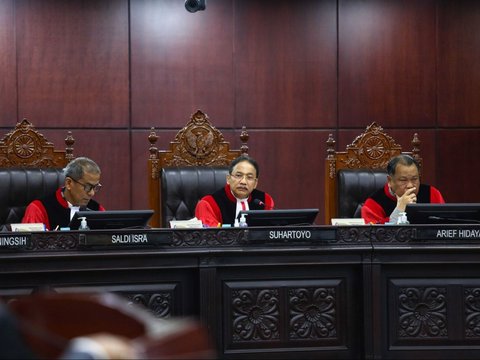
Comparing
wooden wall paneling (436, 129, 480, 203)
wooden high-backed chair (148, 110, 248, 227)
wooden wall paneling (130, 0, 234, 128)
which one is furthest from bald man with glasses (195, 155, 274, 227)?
wooden wall paneling (436, 129, 480, 203)

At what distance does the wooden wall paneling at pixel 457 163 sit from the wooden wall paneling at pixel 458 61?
0.12 meters

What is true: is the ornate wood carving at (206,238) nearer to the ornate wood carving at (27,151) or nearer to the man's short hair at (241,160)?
the man's short hair at (241,160)

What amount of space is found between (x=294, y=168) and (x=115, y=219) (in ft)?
10.4

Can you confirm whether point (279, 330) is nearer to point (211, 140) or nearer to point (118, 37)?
point (211, 140)

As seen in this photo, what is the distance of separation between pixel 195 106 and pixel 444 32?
6.94ft

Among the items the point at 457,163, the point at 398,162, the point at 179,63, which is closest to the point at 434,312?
the point at 398,162

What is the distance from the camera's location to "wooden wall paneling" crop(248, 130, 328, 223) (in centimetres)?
664

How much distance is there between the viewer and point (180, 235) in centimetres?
370

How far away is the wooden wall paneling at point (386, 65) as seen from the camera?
6682mm

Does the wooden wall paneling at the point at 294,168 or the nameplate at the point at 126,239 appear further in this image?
the wooden wall paneling at the point at 294,168

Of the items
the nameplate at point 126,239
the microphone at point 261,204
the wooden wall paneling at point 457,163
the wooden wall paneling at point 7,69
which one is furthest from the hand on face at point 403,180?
the wooden wall paneling at point 7,69

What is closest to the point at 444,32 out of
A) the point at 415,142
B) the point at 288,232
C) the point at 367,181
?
the point at 415,142

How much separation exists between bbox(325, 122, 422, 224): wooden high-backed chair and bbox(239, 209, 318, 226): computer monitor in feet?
3.73

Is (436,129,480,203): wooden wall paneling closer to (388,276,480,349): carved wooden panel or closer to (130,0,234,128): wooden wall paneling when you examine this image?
(130,0,234,128): wooden wall paneling
